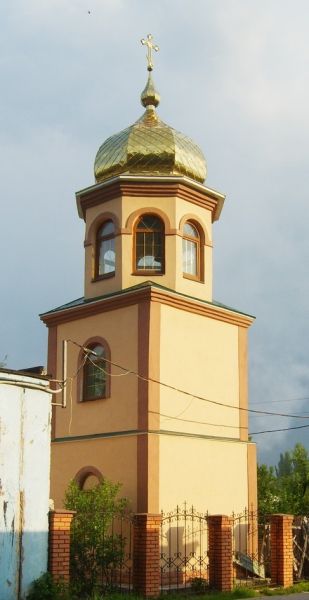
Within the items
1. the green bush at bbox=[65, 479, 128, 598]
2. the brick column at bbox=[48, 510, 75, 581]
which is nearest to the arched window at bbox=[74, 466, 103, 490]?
the green bush at bbox=[65, 479, 128, 598]

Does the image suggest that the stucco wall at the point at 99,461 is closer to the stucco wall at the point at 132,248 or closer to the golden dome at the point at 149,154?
the stucco wall at the point at 132,248

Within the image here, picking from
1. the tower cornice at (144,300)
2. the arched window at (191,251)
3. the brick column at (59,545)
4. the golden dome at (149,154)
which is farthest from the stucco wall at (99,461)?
the golden dome at (149,154)

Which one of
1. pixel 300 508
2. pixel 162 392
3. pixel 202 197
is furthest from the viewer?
pixel 300 508

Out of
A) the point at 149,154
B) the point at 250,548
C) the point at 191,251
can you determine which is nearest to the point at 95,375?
the point at 191,251

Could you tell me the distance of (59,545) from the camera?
11891 mm

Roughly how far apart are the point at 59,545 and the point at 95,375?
5.88m

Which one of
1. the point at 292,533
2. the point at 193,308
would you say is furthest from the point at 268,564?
the point at 193,308

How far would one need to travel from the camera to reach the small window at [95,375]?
56.1 ft

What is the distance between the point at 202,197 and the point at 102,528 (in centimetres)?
800

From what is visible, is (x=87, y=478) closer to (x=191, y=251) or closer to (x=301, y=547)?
(x=301, y=547)

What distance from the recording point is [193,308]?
17.3m

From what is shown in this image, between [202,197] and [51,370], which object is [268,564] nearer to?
[51,370]

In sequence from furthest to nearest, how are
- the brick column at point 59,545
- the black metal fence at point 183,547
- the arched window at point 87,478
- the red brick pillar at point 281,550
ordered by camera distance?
the arched window at point 87,478 < the red brick pillar at point 281,550 < the black metal fence at point 183,547 < the brick column at point 59,545

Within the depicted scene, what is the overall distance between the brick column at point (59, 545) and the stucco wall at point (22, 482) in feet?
0.29
